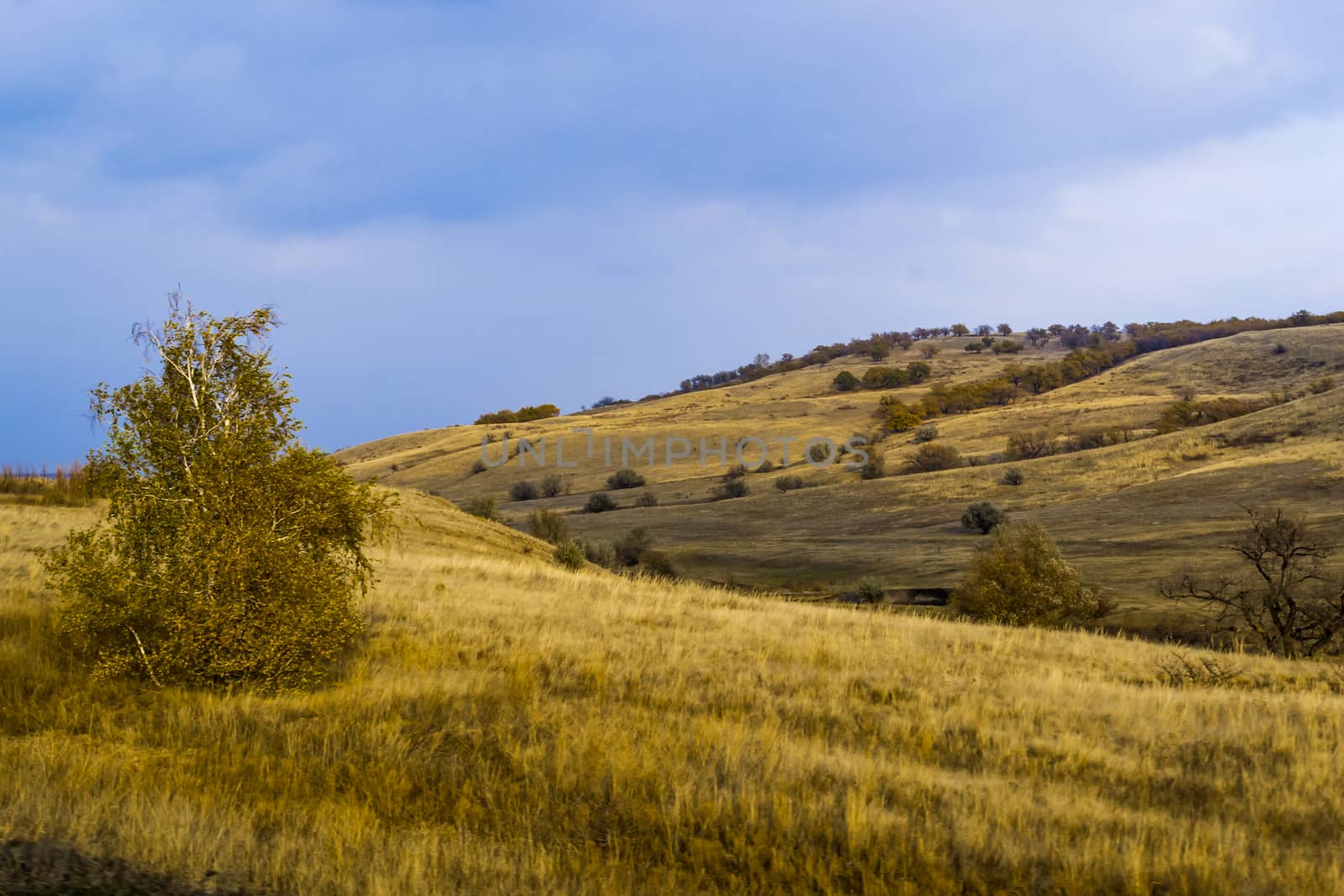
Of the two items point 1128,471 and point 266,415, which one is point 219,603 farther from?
point 1128,471

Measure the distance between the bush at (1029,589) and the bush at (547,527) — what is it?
74.5 ft

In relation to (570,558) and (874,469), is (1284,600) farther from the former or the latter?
(874,469)

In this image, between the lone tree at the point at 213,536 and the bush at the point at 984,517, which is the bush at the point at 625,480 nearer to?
the bush at the point at 984,517

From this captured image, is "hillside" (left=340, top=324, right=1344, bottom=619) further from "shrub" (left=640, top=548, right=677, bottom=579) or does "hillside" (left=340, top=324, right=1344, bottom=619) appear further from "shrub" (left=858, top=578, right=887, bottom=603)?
"shrub" (left=858, top=578, right=887, bottom=603)

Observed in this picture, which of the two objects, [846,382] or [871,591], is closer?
[871,591]

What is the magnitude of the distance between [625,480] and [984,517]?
117 ft

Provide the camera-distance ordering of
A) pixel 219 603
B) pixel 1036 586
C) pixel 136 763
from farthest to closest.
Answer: pixel 1036 586
pixel 219 603
pixel 136 763

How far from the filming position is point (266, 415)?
903 centimetres

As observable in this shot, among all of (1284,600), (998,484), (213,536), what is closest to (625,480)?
(998,484)

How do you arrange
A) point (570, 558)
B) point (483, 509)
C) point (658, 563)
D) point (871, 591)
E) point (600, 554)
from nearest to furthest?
point (570, 558) → point (871, 591) → point (600, 554) → point (483, 509) → point (658, 563)

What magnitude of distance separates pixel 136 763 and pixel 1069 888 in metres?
6.05

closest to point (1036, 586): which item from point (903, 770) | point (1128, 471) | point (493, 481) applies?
point (903, 770)

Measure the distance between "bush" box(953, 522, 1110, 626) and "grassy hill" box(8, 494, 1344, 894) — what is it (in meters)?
13.9

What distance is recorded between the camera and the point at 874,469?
68.2 meters
